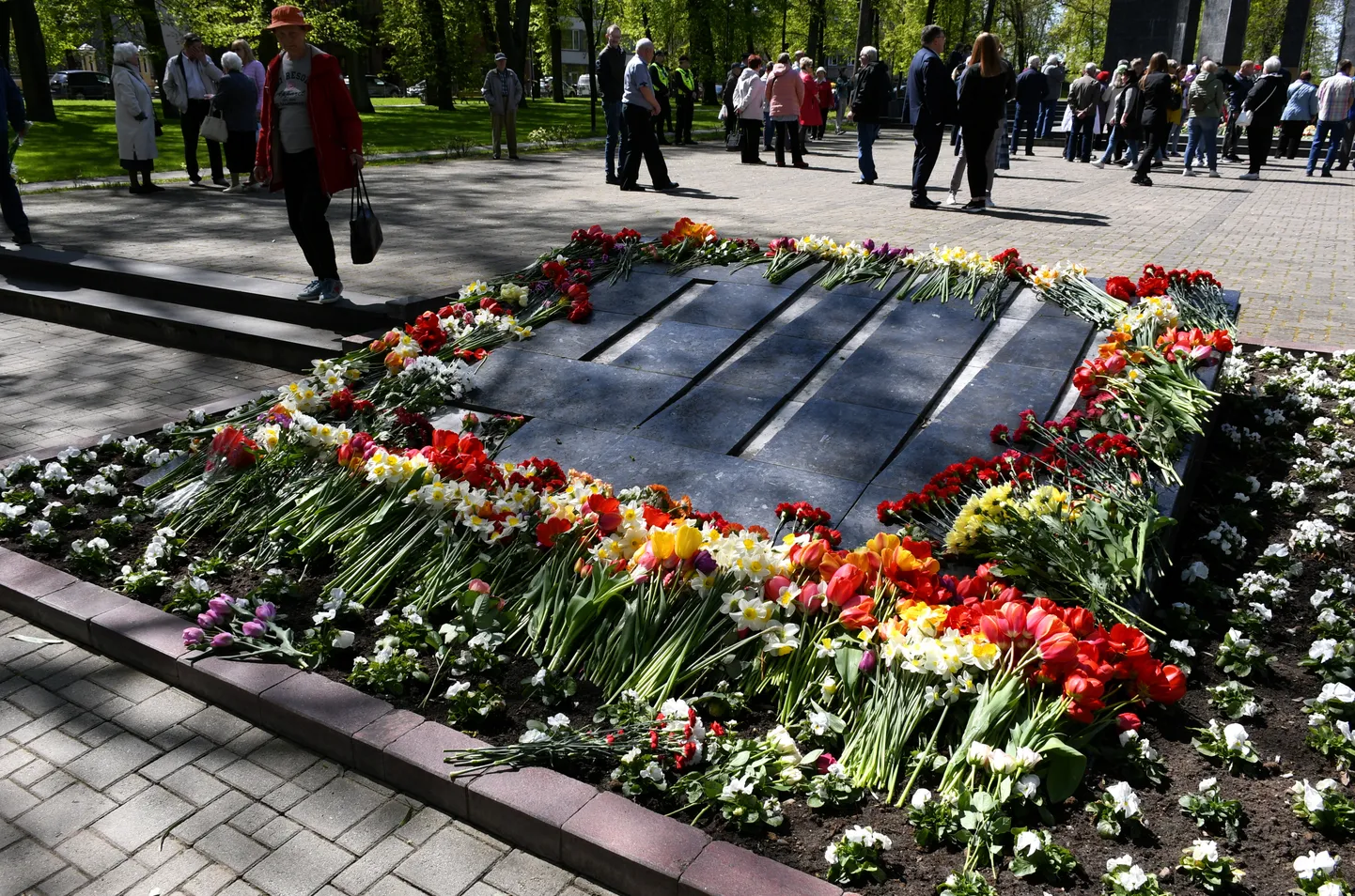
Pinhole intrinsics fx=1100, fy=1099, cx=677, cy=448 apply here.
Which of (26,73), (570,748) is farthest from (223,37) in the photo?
(570,748)

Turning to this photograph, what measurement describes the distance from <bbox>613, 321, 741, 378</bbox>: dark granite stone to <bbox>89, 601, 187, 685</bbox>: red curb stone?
2.73m

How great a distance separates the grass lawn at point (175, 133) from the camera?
17.7 metres

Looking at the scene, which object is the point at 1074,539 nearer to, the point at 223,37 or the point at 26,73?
the point at 26,73

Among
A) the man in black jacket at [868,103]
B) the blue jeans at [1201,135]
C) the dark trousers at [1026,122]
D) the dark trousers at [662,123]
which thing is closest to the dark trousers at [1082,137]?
the dark trousers at [1026,122]

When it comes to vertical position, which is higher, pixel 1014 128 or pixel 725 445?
pixel 1014 128

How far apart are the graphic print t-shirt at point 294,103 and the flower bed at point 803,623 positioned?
2629mm

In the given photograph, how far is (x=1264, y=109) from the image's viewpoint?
58.6 ft

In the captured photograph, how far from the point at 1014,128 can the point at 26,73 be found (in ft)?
68.3

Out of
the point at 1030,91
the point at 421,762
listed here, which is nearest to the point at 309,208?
the point at 421,762

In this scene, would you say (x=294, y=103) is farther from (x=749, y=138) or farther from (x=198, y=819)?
(x=749, y=138)

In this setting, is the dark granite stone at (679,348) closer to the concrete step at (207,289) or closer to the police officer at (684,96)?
the concrete step at (207,289)

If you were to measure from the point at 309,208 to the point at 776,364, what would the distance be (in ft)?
11.9

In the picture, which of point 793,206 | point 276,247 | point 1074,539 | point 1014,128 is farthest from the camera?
point 1014,128

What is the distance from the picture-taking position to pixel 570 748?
3.13 metres
